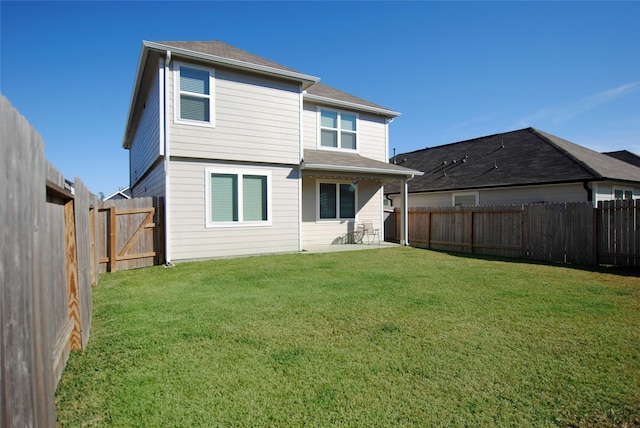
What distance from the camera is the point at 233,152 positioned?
10.0 metres

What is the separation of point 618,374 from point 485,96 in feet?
45.4

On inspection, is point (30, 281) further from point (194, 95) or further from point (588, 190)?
point (588, 190)

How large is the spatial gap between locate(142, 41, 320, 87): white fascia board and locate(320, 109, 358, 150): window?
2.06 meters

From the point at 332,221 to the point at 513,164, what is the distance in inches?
382

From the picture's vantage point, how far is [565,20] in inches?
377

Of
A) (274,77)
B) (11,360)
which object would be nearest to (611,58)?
(274,77)

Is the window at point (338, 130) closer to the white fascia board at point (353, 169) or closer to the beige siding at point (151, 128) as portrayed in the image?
the white fascia board at point (353, 169)

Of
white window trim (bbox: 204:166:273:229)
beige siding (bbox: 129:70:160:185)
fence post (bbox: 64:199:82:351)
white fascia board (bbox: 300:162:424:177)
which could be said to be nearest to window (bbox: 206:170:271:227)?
white window trim (bbox: 204:166:273:229)

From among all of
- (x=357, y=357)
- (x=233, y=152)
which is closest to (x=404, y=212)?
(x=233, y=152)

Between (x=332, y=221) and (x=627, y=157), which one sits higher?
(x=627, y=157)

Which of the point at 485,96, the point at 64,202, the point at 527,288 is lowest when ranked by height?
the point at 527,288

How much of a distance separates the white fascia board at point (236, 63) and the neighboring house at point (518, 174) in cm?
1003

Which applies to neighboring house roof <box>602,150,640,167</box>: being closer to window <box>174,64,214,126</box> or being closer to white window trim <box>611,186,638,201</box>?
white window trim <box>611,186,638,201</box>

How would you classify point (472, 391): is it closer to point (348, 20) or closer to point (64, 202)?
point (64, 202)
